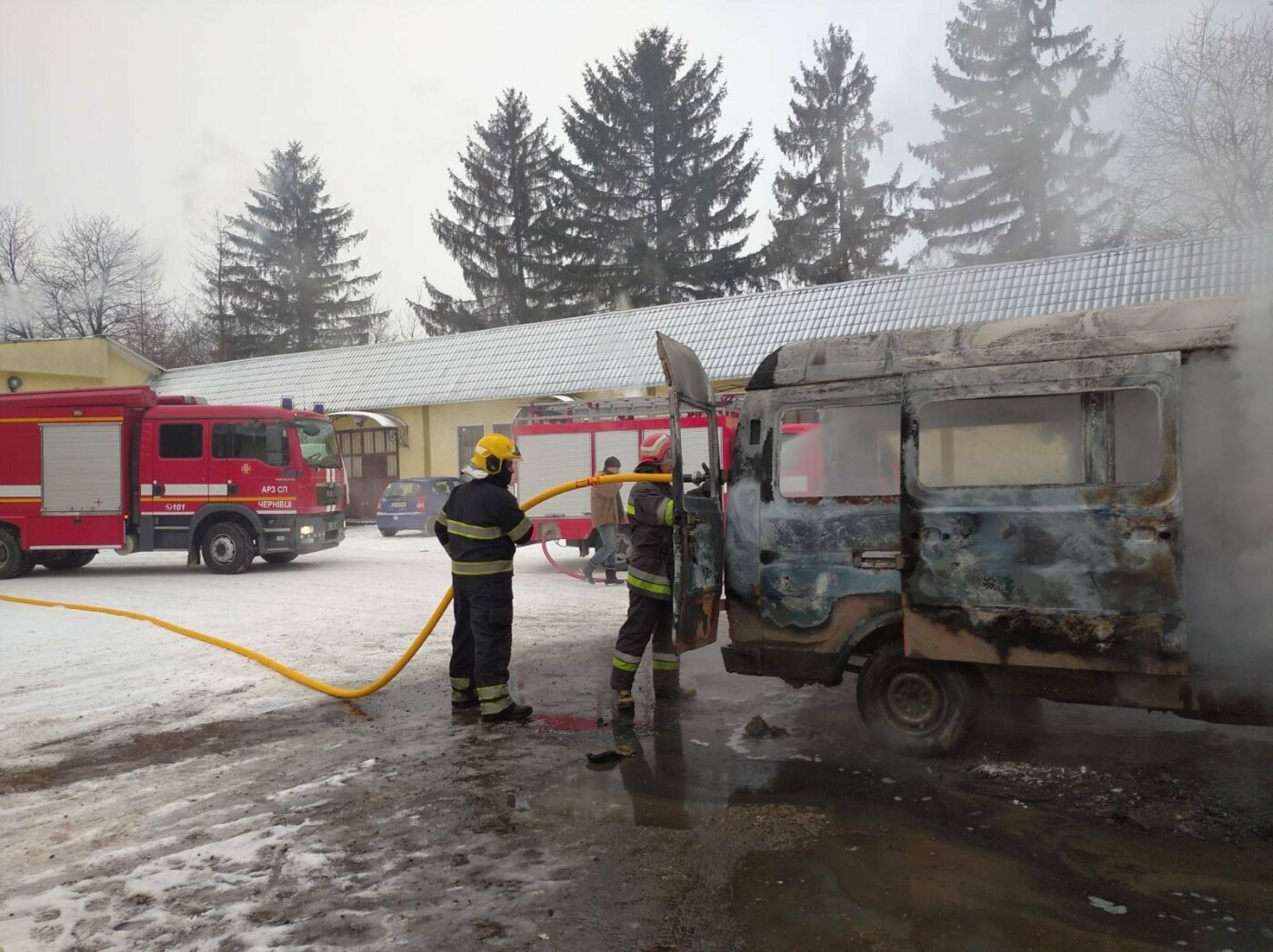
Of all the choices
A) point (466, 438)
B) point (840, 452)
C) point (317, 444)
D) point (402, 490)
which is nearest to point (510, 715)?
point (840, 452)

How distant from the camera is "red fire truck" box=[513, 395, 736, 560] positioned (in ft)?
47.0

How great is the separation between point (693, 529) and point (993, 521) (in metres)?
1.82

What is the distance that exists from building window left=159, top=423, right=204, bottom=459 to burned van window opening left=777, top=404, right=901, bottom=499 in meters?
11.4

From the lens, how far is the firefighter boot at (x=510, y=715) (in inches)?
240

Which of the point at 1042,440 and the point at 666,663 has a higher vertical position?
the point at 1042,440

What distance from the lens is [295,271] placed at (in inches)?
1863

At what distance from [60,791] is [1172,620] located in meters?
5.72

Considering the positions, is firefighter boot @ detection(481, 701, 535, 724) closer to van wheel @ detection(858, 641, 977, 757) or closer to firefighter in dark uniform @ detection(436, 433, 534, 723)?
firefighter in dark uniform @ detection(436, 433, 534, 723)

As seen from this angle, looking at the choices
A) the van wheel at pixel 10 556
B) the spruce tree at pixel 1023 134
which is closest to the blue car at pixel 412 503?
the van wheel at pixel 10 556

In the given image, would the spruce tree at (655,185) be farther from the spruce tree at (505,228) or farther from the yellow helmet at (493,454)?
the yellow helmet at (493,454)

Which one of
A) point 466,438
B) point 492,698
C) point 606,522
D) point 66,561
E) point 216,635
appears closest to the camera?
point 492,698

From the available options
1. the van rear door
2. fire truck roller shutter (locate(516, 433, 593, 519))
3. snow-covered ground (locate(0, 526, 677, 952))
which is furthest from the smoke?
fire truck roller shutter (locate(516, 433, 593, 519))

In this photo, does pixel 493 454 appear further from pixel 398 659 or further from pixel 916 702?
pixel 916 702

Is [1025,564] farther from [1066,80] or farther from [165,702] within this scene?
[1066,80]
